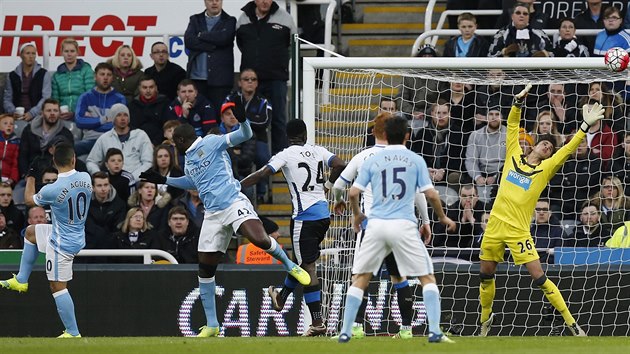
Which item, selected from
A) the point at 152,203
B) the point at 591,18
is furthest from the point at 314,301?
the point at 591,18

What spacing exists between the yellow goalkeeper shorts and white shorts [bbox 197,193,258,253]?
265cm

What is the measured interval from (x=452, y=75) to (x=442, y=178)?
1.33 m

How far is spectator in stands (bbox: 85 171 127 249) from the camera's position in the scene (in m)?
18.6

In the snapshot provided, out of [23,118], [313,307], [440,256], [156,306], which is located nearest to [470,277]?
[440,256]

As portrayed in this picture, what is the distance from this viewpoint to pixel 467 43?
776 inches

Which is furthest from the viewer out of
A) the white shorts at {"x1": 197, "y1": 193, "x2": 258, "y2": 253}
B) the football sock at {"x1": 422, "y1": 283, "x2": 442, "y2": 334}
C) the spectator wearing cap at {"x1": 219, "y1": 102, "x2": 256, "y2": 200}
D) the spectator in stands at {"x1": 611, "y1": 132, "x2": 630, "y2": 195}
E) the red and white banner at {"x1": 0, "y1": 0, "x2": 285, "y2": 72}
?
the red and white banner at {"x1": 0, "y1": 0, "x2": 285, "y2": 72}

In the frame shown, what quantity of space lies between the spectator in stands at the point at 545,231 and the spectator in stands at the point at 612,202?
1.84ft

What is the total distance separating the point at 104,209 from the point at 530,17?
664 cm

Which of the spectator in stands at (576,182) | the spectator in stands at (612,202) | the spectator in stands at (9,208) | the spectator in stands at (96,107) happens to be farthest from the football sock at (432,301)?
the spectator in stands at (96,107)

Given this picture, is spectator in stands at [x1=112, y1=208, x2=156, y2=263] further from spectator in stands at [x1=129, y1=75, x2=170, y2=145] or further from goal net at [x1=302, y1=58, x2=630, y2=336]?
goal net at [x1=302, y1=58, x2=630, y2=336]

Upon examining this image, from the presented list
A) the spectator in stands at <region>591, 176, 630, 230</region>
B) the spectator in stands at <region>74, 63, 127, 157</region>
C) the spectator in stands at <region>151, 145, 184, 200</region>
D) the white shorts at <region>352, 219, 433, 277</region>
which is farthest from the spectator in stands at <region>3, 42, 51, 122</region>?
the white shorts at <region>352, 219, 433, 277</region>

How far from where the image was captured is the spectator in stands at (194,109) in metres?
19.7

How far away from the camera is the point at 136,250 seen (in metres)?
17.3

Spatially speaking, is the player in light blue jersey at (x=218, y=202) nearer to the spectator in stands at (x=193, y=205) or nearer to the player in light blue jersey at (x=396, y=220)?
the player in light blue jersey at (x=396, y=220)
